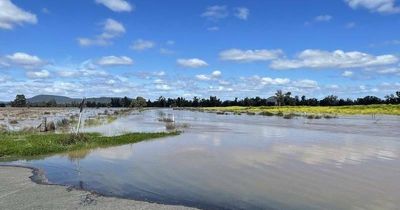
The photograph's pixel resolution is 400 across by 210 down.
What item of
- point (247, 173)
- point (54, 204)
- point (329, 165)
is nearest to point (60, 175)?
point (54, 204)

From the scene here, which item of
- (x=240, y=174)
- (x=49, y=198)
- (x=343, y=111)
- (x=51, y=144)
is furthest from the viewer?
(x=343, y=111)

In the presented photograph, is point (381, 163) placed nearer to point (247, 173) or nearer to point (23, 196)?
point (247, 173)

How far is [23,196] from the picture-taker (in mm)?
12688

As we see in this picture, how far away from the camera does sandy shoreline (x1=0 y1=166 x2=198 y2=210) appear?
11672 millimetres

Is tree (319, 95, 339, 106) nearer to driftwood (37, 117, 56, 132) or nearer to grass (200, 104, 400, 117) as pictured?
grass (200, 104, 400, 117)

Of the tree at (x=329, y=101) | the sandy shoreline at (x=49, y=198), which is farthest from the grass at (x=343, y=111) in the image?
the sandy shoreline at (x=49, y=198)

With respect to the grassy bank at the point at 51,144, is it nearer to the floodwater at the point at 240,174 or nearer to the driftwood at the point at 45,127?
the floodwater at the point at 240,174

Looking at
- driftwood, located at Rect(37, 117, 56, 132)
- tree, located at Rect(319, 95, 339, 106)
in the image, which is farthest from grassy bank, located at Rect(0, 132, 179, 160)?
tree, located at Rect(319, 95, 339, 106)

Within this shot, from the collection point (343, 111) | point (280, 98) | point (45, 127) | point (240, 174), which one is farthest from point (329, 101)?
point (240, 174)

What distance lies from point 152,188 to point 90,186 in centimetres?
208

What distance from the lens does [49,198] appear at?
12508 mm

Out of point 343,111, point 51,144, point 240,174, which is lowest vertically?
point 240,174

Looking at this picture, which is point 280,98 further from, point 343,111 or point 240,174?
point 240,174

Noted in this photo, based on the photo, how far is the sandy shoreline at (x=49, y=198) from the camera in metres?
11.7
